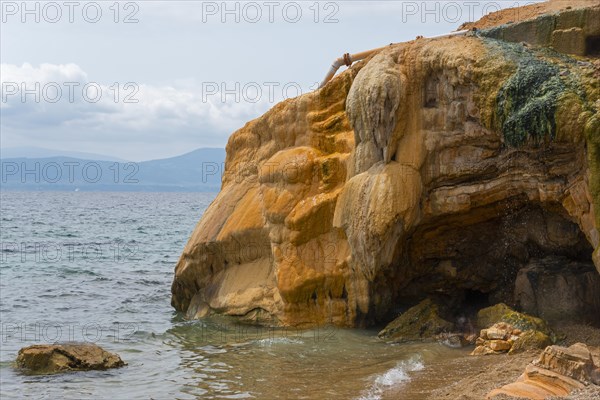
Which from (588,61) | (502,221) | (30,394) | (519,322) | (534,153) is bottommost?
(30,394)

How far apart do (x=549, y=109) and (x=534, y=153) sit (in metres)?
0.88

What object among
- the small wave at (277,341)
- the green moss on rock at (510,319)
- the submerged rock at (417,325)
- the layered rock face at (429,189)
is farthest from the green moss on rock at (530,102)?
the small wave at (277,341)

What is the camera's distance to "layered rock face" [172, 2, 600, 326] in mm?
13438

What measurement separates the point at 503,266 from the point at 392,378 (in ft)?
15.8

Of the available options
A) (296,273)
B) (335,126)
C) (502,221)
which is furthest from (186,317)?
(502,221)

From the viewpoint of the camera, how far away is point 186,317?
63.5 feet

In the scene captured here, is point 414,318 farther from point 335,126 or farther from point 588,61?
point 588,61

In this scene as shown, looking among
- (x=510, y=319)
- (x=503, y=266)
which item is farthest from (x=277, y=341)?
(x=503, y=266)

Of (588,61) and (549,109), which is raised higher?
(588,61)

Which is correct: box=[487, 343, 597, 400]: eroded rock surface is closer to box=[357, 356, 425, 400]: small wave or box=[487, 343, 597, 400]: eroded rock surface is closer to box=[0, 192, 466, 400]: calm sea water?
box=[0, 192, 466, 400]: calm sea water

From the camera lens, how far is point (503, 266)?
15984mm

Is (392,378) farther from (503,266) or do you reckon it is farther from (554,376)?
(503,266)

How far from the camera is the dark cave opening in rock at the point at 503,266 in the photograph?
14625 mm

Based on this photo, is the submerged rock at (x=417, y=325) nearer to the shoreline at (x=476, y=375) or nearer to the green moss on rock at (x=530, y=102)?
the shoreline at (x=476, y=375)
